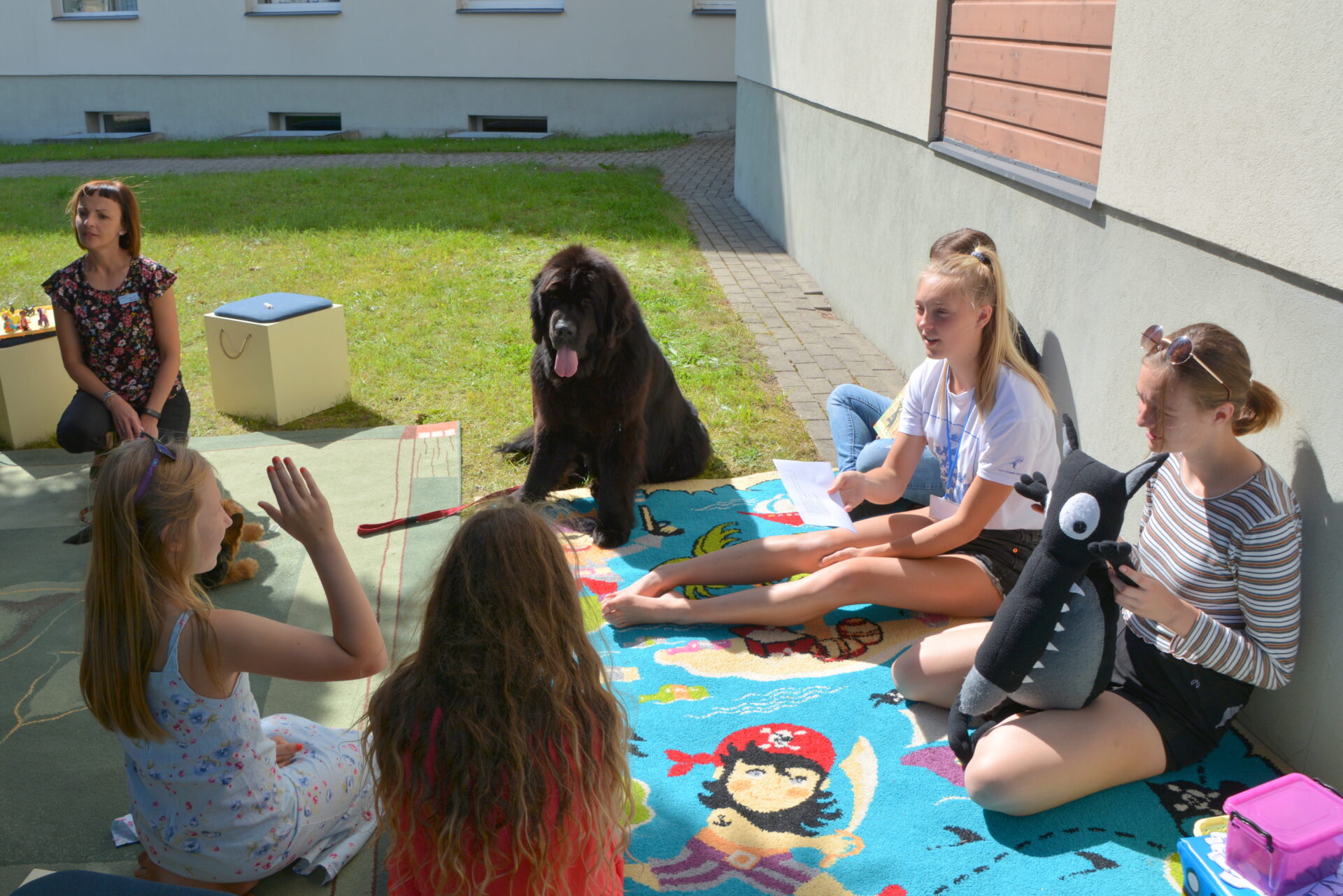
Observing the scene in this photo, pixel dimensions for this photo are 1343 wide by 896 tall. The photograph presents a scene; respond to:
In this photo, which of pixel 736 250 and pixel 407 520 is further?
pixel 736 250

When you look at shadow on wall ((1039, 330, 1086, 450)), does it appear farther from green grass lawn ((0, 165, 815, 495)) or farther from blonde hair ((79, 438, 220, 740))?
blonde hair ((79, 438, 220, 740))

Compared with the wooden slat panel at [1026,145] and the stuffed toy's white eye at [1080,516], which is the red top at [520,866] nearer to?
the stuffed toy's white eye at [1080,516]

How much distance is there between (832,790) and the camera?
113 inches

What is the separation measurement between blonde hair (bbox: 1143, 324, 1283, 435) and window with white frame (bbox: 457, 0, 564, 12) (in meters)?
17.6

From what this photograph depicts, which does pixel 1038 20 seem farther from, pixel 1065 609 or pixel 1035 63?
pixel 1065 609

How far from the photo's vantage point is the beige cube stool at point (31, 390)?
224 inches

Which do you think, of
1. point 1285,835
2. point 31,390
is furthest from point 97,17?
point 1285,835

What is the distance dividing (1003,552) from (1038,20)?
2719mm

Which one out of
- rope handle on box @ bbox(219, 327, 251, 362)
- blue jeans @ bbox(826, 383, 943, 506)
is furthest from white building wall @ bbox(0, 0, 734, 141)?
blue jeans @ bbox(826, 383, 943, 506)

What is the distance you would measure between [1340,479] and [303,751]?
2834 millimetres

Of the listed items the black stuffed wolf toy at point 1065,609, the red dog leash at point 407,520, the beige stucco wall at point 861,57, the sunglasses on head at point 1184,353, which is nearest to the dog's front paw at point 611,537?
the red dog leash at point 407,520

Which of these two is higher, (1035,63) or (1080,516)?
(1035,63)

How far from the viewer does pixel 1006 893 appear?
246 cm

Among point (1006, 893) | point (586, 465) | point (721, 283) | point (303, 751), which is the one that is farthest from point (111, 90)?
point (1006, 893)
